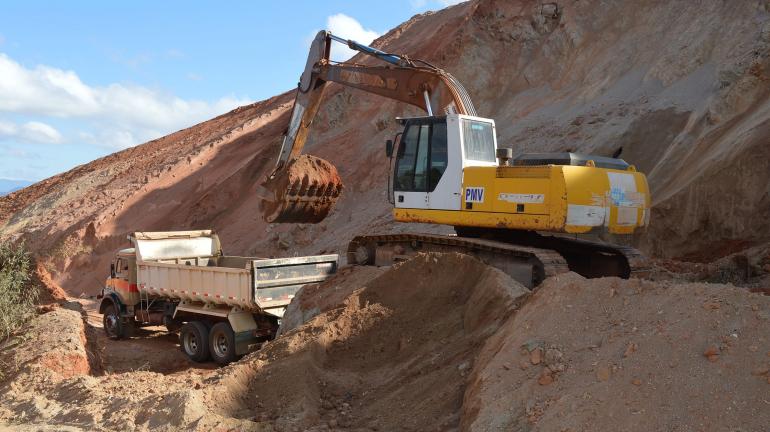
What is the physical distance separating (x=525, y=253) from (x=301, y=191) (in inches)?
198

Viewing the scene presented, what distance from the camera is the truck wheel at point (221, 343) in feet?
40.1

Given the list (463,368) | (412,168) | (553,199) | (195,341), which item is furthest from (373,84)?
(463,368)

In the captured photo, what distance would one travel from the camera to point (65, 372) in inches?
360

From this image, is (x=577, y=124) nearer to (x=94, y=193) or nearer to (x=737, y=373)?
(x=737, y=373)

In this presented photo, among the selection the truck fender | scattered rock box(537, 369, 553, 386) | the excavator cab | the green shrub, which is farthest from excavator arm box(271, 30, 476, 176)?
scattered rock box(537, 369, 553, 386)

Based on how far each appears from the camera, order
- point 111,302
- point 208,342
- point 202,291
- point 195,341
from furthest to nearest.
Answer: point 111,302 < point 195,341 < point 202,291 < point 208,342

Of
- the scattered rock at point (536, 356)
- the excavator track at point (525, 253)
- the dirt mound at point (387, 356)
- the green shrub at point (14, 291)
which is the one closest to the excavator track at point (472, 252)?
the excavator track at point (525, 253)

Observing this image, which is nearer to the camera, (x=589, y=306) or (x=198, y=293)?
(x=589, y=306)

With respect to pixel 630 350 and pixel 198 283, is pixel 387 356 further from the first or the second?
pixel 198 283

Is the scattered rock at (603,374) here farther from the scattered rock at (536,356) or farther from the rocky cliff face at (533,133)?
the rocky cliff face at (533,133)

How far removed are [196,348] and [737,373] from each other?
10.1 m

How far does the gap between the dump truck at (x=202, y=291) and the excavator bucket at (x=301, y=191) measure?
0.97m

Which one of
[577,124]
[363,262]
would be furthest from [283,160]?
[577,124]

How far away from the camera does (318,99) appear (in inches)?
549
